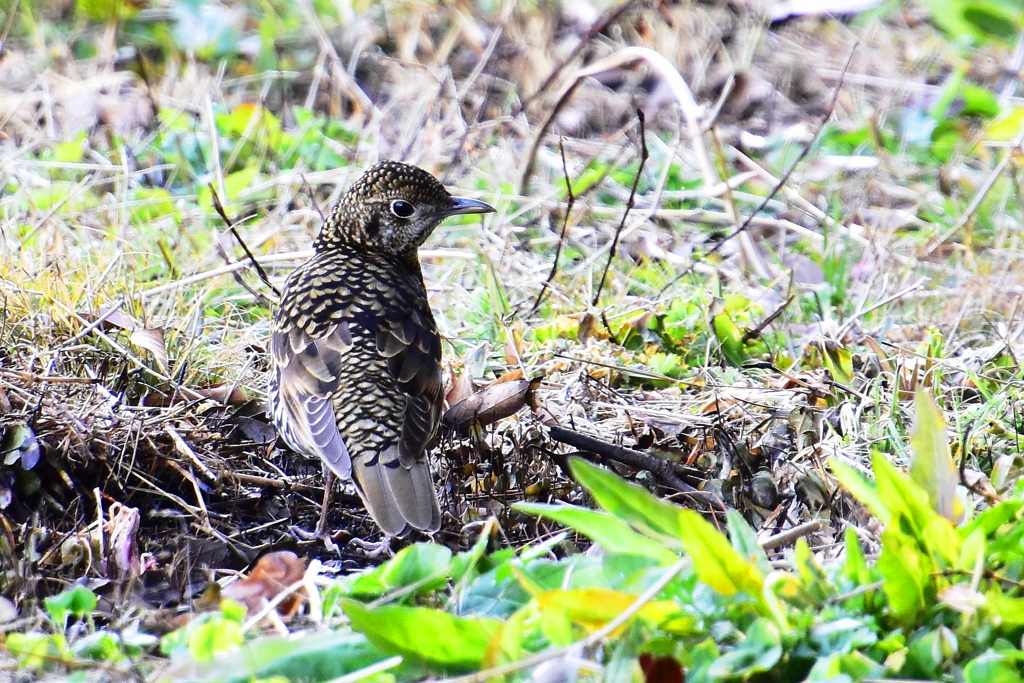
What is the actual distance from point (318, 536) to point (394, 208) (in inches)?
55.9

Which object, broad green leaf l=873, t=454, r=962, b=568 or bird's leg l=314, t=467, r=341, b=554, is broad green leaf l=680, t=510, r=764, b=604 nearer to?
broad green leaf l=873, t=454, r=962, b=568

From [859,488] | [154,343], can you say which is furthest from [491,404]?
[859,488]

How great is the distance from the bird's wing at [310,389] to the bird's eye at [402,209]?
2.10 feet

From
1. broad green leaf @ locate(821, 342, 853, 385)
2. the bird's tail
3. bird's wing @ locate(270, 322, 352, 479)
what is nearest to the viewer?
the bird's tail

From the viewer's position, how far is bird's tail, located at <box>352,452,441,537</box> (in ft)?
11.9

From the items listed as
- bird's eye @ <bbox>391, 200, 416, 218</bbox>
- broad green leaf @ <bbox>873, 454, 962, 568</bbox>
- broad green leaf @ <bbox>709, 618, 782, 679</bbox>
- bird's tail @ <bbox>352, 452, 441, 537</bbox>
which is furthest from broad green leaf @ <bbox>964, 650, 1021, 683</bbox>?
bird's eye @ <bbox>391, 200, 416, 218</bbox>

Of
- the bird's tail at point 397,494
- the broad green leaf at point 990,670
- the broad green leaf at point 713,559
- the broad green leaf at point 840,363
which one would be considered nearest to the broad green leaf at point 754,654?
the broad green leaf at point 713,559

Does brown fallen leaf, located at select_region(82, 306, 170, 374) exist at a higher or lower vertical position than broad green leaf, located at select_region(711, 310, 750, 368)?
higher

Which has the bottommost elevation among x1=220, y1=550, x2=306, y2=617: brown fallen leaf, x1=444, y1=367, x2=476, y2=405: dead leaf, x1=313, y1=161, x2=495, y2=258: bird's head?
x1=444, y1=367, x2=476, y2=405: dead leaf

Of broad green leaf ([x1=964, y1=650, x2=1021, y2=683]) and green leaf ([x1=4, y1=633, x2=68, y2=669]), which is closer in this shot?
broad green leaf ([x1=964, y1=650, x2=1021, y2=683])

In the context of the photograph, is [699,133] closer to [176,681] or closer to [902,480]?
[902,480]

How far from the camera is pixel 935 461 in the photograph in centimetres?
285

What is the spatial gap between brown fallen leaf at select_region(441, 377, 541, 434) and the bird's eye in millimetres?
768

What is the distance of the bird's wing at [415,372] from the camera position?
3893mm
